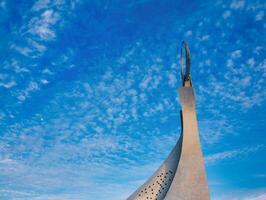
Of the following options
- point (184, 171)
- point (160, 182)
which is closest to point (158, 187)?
point (160, 182)

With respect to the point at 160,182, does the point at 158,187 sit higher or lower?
lower

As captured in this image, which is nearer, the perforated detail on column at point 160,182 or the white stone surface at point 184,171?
the white stone surface at point 184,171

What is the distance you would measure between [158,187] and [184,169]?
7.32 ft

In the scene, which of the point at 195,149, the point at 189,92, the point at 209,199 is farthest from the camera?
the point at 189,92

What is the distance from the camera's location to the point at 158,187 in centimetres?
2208

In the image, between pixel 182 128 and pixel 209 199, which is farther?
pixel 182 128

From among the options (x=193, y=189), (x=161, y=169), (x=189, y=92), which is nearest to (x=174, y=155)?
(x=161, y=169)

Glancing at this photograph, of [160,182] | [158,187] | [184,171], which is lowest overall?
[158,187]

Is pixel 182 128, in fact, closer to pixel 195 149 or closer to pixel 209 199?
pixel 195 149

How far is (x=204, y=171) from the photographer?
21328 mm

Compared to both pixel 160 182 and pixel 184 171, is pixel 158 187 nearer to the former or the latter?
pixel 160 182

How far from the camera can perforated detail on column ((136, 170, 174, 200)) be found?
2186cm

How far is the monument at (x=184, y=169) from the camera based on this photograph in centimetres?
2092

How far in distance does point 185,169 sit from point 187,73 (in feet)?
22.6
